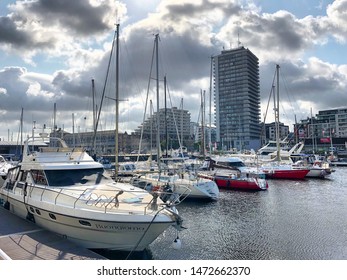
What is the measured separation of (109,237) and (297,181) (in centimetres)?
2779

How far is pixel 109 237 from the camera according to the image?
8484 mm

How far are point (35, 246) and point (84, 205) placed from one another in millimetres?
1734

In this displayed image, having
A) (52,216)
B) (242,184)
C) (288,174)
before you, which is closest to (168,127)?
(288,174)

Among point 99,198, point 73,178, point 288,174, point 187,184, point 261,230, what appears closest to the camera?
point 99,198

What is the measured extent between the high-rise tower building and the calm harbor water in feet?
380

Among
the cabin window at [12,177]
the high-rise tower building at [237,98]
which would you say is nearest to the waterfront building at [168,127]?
the cabin window at [12,177]

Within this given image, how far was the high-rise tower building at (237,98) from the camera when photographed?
449 feet

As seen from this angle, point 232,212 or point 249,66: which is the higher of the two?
point 249,66

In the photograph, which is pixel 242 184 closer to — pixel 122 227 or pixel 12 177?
pixel 12 177

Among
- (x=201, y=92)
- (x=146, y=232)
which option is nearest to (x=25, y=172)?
(x=146, y=232)

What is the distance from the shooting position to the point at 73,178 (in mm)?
10523

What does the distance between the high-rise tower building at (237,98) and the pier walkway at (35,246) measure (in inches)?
5010

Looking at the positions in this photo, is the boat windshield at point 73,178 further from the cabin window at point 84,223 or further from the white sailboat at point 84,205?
the cabin window at point 84,223

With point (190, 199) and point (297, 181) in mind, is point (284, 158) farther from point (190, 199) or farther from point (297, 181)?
point (190, 199)
